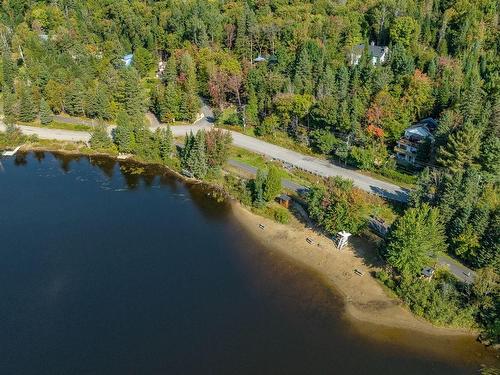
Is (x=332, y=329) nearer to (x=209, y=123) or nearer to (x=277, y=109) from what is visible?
(x=277, y=109)

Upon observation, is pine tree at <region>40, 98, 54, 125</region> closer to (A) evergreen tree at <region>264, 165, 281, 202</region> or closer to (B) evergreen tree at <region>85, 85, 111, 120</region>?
(B) evergreen tree at <region>85, 85, 111, 120</region>

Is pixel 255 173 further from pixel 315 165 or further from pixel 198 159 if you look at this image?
pixel 315 165

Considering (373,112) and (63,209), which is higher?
(373,112)

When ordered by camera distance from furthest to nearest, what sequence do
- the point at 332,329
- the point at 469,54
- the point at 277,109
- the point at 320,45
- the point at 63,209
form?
the point at 320,45
the point at 469,54
the point at 277,109
the point at 63,209
the point at 332,329

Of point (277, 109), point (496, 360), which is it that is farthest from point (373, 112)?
point (496, 360)

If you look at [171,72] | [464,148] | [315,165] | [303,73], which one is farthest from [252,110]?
[464,148]

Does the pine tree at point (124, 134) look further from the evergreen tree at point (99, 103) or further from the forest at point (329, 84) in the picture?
the evergreen tree at point (99, 103)

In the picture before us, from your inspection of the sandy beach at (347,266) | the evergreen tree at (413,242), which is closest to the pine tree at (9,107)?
the sandy beach at (347,266)
